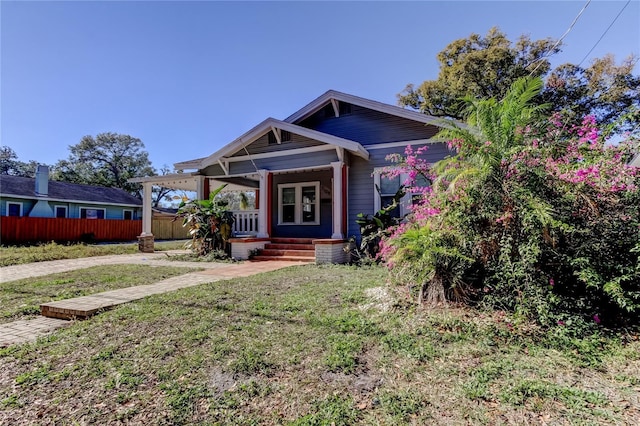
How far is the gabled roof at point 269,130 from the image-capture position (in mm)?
8781

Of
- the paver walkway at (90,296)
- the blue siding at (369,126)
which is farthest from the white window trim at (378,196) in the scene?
the paver walkway at (90,296)

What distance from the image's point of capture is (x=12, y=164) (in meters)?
39.6

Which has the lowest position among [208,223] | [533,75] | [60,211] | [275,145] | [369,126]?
[208,223]

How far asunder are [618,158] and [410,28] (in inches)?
346

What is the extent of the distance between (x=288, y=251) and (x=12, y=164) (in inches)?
1970

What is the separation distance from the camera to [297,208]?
11.7m

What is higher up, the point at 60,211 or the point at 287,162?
the point at 287,162

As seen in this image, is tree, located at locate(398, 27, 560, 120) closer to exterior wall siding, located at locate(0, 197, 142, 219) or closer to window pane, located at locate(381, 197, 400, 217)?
window pane, located at locate(381, 197, 400, 217)

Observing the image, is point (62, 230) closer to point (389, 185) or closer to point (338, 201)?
point (338, 201)

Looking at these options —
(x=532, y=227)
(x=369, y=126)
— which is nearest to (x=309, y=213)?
(x=369, y=126)

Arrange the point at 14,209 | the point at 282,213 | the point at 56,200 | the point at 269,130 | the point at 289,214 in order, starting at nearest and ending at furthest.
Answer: the point at 269,130 → the point at 289,214 → the point at 282,213 → the point at 14,209 → the point at 56,200

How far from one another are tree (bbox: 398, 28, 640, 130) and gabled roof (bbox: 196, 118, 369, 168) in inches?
391

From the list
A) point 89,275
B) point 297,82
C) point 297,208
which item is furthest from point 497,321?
point 297,82

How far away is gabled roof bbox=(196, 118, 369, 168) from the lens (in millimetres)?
8781
